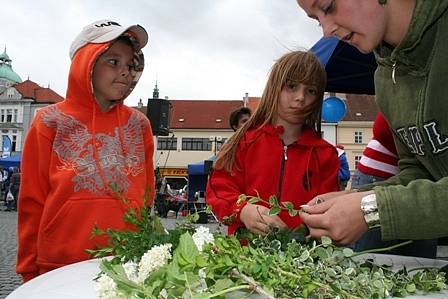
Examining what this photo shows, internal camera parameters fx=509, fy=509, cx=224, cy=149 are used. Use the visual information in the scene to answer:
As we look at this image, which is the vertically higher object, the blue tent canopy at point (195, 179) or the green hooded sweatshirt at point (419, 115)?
the green hooded sweatshirt at point (419, 115)

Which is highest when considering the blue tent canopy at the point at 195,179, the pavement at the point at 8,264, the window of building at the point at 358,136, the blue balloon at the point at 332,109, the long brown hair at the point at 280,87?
the window of building at the point at 358,136

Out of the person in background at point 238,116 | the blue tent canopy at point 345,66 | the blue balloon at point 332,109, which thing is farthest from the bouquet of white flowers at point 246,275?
the blue balloon at point 332,109

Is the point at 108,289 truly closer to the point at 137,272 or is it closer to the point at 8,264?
the point at 137,272

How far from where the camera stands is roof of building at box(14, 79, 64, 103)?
177ft

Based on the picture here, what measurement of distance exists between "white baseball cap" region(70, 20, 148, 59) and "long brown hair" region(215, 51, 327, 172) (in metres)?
0.59

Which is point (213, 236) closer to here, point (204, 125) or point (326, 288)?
point (326, 288)

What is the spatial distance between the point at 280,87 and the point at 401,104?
82 cm

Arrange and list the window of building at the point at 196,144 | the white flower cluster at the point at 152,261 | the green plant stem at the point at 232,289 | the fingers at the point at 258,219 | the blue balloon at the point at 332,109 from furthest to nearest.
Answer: the window of building at the point at 196,144, the blue balloon at the point at 332,109, the fingers at the point at 258,219, the white flower cluster at the point at 152,261, the green plant stem at the point at 232,289

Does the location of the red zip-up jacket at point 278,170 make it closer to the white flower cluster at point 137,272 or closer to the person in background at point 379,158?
the person in background at point 379,158

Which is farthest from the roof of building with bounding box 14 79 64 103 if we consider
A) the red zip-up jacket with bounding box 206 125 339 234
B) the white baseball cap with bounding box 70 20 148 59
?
the red zip-up jacket with bounding box 206 125 339 234

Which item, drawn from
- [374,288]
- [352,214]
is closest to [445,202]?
[352,214]

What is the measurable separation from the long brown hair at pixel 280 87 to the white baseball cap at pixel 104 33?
592 mm

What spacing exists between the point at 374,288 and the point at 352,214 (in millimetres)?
254

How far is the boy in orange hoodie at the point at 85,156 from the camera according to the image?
5.89 ft
